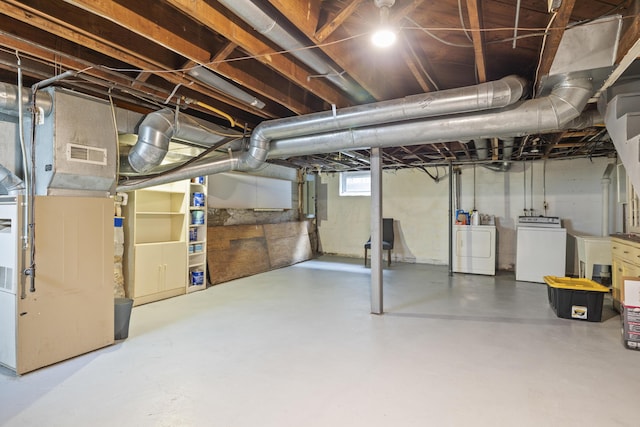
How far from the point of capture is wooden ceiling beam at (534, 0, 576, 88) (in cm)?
161

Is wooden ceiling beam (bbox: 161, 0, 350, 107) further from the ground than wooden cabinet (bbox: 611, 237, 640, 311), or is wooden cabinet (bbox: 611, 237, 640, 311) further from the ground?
wooden ceiling beam (bbox: 161, 0, 350, 107)

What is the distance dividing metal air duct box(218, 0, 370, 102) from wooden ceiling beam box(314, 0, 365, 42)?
17 cm

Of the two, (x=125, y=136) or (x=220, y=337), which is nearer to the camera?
(x=220, y=337)

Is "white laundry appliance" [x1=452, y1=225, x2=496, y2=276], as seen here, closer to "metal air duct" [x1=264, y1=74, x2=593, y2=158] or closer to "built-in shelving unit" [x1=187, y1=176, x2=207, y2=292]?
"metal air duct" [x1=264, y1=74, x2=593, y2=158]

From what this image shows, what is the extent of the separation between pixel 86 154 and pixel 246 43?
1.66m

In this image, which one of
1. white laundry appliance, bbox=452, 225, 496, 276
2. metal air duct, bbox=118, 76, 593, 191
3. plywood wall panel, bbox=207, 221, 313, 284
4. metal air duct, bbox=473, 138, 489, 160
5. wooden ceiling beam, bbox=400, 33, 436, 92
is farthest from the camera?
white laundry appliance, bbox=452, 225, 496, 276

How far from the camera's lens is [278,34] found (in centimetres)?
188

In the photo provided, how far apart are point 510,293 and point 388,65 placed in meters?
3.65

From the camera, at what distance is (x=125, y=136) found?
360cm

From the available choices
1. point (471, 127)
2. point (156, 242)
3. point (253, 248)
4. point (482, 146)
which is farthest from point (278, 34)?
point (253, 248)

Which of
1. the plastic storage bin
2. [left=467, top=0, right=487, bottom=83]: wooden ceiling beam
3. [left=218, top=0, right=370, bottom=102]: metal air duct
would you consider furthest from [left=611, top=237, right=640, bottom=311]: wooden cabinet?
[left=218, top=0, right=370, bottom=102]: metal air duct

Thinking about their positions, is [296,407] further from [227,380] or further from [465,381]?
[465,381]


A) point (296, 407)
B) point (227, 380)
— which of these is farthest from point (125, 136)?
point (296, 407)

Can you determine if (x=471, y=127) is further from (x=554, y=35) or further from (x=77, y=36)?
(x=77, y=36)
